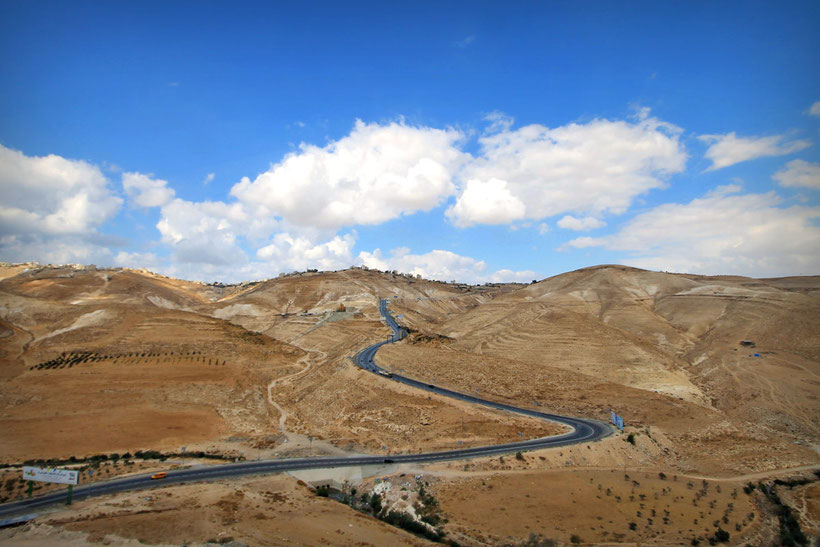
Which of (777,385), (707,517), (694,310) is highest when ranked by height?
(694,310)

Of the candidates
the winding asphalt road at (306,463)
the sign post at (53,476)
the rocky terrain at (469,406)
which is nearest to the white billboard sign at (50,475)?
the sign post at (53,476)

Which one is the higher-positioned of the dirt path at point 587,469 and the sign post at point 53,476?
the sign post at point 53,476

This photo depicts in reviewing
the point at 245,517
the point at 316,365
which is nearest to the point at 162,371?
the point at 316,365

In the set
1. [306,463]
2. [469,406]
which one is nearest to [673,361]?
[469,406]

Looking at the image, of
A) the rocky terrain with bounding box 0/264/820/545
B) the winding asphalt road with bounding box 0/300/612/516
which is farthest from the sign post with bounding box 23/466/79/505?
the rocky terrain with bounding box 0/264/820/545

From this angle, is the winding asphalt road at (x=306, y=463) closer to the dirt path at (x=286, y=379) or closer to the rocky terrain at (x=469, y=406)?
the rocky terrain at (x=469, y=406)

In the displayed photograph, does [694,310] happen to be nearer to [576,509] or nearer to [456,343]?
[456,343]

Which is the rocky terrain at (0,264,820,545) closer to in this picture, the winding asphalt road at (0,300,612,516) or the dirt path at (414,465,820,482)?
the dirt path at (414,465,820,482)

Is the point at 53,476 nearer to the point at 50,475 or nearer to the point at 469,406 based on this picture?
the point at 50,475
